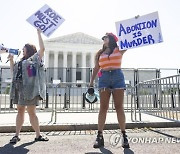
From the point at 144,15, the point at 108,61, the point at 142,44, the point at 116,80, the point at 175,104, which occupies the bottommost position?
the point at 175,104

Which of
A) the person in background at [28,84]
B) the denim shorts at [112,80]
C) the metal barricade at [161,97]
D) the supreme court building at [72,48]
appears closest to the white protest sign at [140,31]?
the denim shorts at [112,80]

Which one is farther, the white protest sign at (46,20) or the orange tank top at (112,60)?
the white protest sign at (46,20)

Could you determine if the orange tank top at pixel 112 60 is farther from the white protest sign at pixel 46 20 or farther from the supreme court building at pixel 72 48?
the supreme court building at pixel 72 48

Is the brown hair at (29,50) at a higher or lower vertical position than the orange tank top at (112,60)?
higher

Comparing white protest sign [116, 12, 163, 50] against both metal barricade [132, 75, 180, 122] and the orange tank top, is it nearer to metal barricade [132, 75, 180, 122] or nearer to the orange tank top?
the orange tank top

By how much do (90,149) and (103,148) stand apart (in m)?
0.19

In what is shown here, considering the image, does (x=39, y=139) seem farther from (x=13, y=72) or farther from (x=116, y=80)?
(x=116, y=80)

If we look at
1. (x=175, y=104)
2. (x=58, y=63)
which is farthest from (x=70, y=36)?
(x=175, y=104)

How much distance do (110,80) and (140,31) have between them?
122 centimetres

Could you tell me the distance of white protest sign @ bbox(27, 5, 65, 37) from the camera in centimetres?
469

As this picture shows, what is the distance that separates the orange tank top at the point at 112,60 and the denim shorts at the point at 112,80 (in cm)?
10

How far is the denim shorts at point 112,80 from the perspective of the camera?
12.6ft

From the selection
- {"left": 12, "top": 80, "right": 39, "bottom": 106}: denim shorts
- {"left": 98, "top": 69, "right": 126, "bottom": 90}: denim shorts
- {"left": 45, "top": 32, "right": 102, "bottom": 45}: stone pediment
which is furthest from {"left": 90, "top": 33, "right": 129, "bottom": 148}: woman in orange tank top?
{"left": 45, "top": 32, "right": 102, "bottom": 45}: stone pediment

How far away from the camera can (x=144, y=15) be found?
4.42 meters
